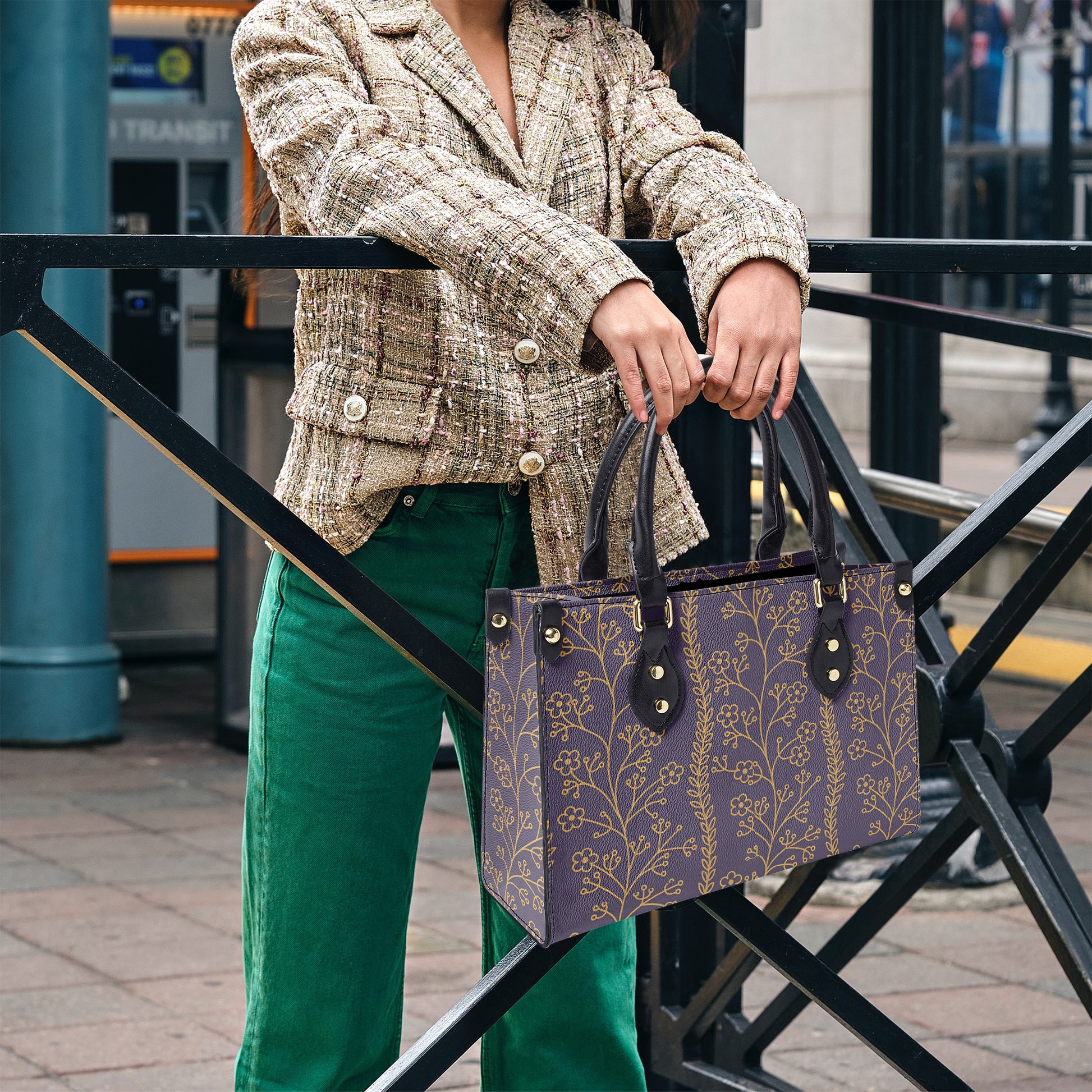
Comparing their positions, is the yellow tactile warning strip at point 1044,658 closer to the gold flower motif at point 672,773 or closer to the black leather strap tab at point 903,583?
the black leather strap tab at point 903,583

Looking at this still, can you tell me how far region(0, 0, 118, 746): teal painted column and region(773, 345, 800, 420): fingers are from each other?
408 centimetres

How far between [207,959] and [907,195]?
8.11 feet

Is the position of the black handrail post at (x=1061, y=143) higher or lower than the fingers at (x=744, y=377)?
higher

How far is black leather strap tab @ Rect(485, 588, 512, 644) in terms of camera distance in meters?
1.55

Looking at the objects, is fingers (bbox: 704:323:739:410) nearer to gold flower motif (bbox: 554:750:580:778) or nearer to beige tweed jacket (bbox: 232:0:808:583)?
beige tweed jacket (bbox: 232:0:808:583)

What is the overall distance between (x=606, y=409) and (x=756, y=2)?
1403 mm

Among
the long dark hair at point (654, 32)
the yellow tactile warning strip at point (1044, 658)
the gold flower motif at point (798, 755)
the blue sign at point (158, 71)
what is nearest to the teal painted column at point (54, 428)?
the blue sign at point (158, 71)

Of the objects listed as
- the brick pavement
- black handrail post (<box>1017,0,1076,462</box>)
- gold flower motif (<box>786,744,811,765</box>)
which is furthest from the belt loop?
black handrail post (<box>1017,0,1076,462</box>)

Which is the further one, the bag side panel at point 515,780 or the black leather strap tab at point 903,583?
the black leather strap tab at point 903,583

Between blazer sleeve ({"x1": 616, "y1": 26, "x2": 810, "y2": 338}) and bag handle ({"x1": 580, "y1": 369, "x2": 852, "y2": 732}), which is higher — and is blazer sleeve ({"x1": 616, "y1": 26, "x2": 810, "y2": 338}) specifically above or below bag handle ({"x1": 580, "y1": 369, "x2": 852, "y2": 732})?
above

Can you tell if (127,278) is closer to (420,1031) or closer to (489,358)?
(420,1031)

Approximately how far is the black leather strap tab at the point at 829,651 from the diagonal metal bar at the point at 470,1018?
32 cm

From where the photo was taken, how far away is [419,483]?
1819 millimetres

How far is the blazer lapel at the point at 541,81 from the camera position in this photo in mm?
1844
